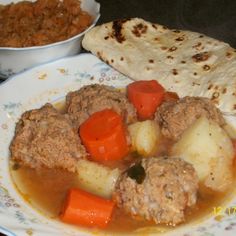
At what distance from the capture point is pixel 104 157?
10.4 feet

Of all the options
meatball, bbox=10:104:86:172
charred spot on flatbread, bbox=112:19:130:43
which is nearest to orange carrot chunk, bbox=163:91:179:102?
charred spot on flatbread, bbox=112:19:130:43

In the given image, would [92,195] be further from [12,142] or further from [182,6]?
[182,6]

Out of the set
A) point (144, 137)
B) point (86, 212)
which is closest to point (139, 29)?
point (144, 137)

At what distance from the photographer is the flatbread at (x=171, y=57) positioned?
3.55m

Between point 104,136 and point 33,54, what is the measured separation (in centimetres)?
114

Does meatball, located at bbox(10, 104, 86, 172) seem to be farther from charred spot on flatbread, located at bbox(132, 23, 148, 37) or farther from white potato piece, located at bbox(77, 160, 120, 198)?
charred spot on flatbread, located at bbox(132, 23, 148, 37)

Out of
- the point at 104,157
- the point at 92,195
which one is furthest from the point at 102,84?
the point at 92,195

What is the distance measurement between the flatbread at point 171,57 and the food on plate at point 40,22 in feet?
0.81

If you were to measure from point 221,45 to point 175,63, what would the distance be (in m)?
0.41

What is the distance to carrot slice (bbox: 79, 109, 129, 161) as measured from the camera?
3135mm

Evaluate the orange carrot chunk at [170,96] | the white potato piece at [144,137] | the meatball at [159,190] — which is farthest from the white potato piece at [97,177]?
the orange carrot chunk at [170,96]

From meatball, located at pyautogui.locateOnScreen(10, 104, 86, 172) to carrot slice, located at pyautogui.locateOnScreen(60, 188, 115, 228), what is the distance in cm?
38

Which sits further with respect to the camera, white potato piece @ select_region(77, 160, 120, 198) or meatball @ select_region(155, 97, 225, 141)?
meatball @ select_region(155, 97, 225, 141)

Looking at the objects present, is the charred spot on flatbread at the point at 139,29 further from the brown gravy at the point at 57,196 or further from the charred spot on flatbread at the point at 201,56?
the brown gravy at the point at 57,196
